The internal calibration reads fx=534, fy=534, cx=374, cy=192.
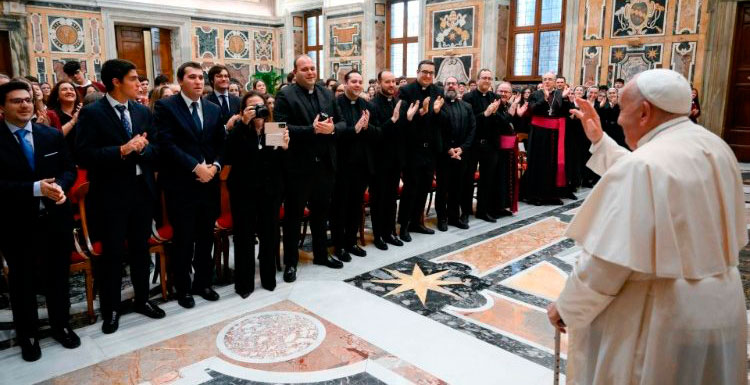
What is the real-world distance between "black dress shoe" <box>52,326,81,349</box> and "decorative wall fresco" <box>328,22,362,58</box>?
465 inches

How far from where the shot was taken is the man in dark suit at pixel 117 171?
3.26 meters

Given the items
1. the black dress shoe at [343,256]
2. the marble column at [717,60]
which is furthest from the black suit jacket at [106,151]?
the marble column at [717,60]

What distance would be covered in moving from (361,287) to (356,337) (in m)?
0.87

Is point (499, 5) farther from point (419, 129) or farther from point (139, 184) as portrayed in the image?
point (139, 184)

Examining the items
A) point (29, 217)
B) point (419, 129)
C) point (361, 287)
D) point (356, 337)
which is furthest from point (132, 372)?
point (419, 129)

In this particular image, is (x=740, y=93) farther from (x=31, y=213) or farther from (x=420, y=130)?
(x=31, y=213)

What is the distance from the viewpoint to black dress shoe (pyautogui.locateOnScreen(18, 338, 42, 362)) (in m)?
3.04

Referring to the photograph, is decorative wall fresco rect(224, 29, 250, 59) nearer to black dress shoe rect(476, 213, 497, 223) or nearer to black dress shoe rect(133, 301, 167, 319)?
black dress shoe rect(476, 213, 497, 223)

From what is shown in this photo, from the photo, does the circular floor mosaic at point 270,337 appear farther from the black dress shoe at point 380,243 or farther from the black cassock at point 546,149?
the black cassock at point 546,149

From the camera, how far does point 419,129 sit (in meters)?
5.30

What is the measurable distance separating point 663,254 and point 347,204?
3.53m

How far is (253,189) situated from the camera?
12.7ft

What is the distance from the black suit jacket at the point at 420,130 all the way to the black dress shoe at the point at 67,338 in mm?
3203

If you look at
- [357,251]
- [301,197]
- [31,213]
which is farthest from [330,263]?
[31,213]
